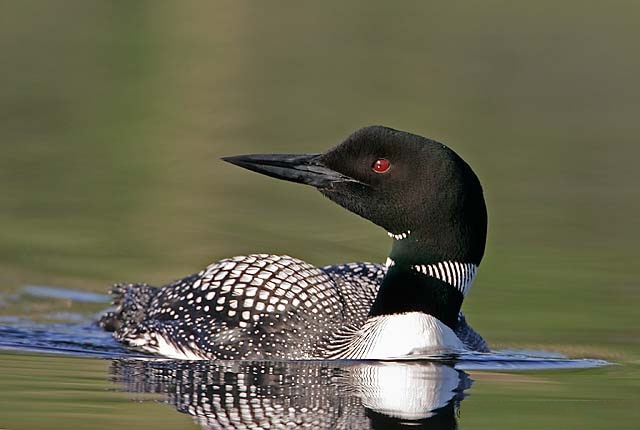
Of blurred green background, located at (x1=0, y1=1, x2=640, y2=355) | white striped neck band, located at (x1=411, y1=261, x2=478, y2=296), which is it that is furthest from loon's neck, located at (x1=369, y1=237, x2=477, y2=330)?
blurred green background, located at (x1=0, y1=1, x2=640, y2=355)

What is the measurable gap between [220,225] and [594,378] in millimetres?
4073

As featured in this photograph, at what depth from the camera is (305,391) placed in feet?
20.6

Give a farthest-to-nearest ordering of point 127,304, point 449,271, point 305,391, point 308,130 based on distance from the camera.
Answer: point 308,130 < point 127,304 < point 449,271 < point 305,391

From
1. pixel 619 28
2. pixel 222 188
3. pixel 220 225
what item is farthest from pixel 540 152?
pixel 619 28

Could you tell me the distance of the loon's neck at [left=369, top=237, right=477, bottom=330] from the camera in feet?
23.2

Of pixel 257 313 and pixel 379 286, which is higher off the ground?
pixel 379 286

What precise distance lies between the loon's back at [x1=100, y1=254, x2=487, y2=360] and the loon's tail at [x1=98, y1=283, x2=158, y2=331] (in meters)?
0.13

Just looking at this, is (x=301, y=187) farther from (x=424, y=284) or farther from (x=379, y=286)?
(x=424, y=284)

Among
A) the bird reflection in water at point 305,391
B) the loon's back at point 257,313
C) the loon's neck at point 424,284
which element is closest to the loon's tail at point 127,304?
the loon's back at point 257,313

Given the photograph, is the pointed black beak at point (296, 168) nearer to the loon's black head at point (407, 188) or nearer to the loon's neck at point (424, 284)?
the loon's black head at point (407, 188)

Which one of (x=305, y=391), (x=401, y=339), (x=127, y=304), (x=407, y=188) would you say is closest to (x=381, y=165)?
(x=407, y=188)

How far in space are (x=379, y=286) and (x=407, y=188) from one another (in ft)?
2.85

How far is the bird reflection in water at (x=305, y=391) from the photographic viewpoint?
5.66 meters

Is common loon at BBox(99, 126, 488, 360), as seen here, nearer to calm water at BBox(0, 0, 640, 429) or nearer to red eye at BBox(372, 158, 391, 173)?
red eye at BBox(372, 158, 391, 173)
